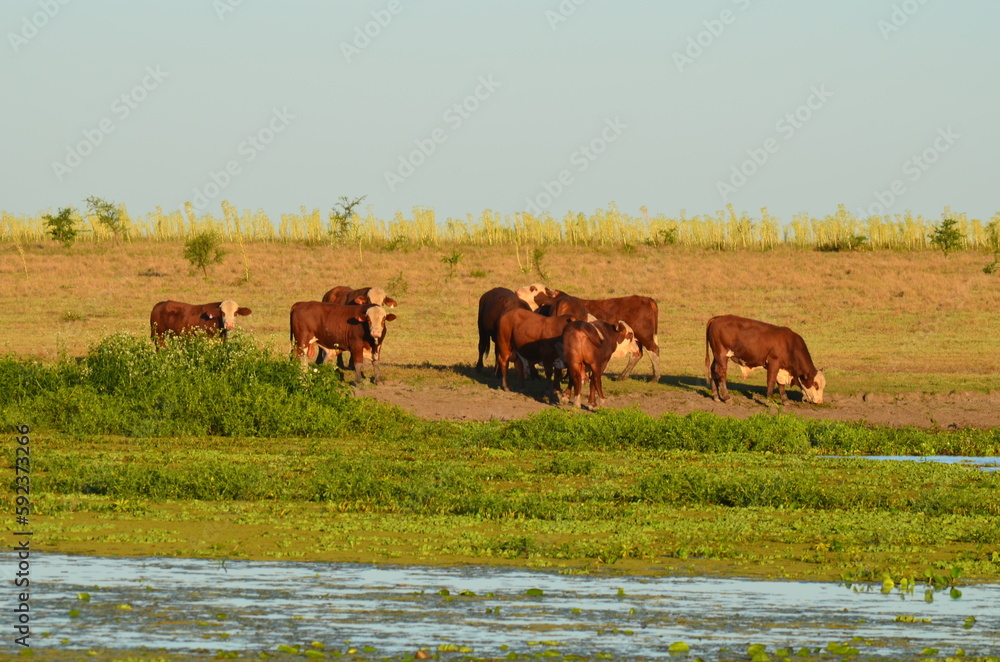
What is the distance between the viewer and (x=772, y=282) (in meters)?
41.6

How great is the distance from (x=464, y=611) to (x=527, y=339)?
45.1 feet

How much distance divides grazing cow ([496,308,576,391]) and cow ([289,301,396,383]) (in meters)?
1.99

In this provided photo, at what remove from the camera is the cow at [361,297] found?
2414cm

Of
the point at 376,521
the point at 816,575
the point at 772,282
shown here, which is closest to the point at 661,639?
the point at 816,575

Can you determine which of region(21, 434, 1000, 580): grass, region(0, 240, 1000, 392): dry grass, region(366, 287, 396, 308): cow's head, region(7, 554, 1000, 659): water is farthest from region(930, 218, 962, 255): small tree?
region(7, 554, 1000, 659): water

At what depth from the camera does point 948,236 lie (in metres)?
49.6

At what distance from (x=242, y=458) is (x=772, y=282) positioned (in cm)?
2893

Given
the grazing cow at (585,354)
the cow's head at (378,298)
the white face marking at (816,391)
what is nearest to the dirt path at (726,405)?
the white face marking at (816,391)

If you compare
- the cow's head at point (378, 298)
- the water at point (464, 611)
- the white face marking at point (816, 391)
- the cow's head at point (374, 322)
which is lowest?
the water at point (464, 611)

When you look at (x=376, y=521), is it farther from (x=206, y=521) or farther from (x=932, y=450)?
(x=932, y=450)

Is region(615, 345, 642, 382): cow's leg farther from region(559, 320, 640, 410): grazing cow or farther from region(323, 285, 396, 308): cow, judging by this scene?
region(323, 285, 396, 308): cow

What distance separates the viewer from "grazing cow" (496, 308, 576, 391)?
2156 centimetres

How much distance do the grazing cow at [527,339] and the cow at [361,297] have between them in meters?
2.54

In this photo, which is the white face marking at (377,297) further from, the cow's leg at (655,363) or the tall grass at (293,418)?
the tall grass at (293,418)
